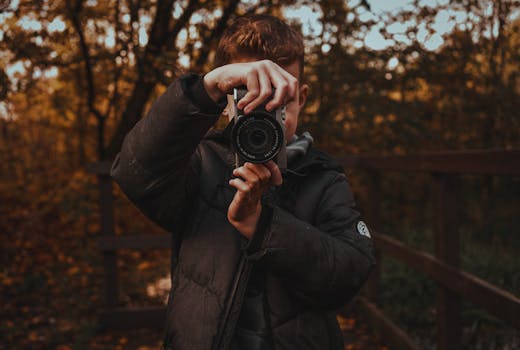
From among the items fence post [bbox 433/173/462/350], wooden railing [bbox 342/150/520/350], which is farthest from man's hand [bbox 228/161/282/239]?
fence post [bbox 433/173/462/350]

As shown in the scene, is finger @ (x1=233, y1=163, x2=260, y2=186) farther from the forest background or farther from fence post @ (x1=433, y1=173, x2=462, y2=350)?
the forest background

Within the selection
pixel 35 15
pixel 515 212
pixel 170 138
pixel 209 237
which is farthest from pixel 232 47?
pixel 515 212

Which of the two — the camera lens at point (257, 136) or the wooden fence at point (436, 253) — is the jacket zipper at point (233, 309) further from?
the wooden fence at point (436, 253)

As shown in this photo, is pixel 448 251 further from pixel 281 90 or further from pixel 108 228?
pixel 108 228

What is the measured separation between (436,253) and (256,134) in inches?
73.3

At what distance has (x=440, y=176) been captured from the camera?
8.27ft

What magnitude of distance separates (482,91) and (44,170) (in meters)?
7.43

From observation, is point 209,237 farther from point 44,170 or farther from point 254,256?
point 44,170

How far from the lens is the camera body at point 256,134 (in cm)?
113

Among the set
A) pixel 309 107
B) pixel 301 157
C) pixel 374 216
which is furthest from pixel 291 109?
pixel 309 107

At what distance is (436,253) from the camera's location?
2.63m

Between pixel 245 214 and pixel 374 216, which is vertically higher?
pixel 245 214

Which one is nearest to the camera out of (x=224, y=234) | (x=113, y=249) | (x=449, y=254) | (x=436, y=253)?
(x=224, y=234)

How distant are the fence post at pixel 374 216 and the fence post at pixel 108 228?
83.7 inches
